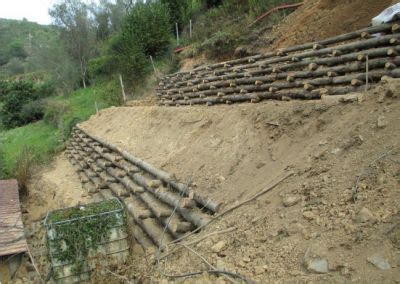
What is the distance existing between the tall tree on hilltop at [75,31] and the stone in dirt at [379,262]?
3221cm

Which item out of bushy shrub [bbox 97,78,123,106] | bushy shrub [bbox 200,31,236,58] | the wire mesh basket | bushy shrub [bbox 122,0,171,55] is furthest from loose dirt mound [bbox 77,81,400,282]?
bushy shrub [bbox 122,0,171,55]

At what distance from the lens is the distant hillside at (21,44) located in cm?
4321

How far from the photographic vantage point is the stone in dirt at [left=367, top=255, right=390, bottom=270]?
3.16 metres

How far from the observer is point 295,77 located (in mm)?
7578

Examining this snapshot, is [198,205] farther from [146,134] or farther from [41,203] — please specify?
[41,203]

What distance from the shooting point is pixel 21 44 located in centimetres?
6475

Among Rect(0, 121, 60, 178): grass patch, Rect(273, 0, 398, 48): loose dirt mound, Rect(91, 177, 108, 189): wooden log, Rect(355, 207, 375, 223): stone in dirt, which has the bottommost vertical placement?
Rect(0, 121, 60, 178): grass patch

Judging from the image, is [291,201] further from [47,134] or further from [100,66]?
[100,66]

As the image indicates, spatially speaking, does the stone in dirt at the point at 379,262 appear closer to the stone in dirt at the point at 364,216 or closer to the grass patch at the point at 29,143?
the stone in dirt at the point at 364,216

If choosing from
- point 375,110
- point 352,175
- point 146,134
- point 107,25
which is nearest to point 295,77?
point 375,110

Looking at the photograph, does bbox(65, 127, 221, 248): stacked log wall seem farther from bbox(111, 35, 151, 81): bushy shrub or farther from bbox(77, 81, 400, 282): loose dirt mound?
bbox(111, 35, 151, 81): bushy shrub

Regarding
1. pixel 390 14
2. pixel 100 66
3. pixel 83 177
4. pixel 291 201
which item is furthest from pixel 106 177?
pixel 100 66

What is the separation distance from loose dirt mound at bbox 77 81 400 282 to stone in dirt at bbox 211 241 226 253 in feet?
0.05

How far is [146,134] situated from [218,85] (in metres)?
2.17
